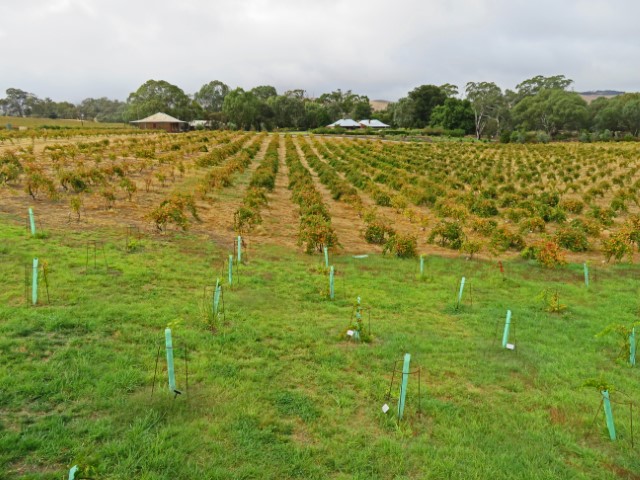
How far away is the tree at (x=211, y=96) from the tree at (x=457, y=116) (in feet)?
217

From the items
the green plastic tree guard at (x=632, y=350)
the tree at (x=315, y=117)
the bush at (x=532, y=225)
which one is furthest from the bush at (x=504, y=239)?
the tree at (x=315, y=117)

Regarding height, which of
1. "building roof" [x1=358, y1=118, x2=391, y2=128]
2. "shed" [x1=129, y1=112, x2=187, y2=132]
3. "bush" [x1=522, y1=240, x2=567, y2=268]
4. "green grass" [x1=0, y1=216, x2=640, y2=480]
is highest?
"building roof" [x1=358, y1=118, x2=391, y2=128]

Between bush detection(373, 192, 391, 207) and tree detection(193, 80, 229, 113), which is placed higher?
tree detection(193, 80, 229, 113)

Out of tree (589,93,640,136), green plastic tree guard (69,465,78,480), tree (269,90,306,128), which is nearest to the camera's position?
green plastic tree guard (69,465,78,480)

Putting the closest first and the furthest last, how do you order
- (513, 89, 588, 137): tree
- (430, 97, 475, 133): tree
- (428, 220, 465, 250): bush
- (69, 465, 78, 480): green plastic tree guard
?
(69, 465, 78, 480): green plastic tree guard → (428, 220, 465, 250): bush → (513, 89, 588, 137): tree → (430, 97, 475, 133): tree

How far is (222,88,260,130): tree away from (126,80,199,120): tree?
13.6 m

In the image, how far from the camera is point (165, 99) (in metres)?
99.8

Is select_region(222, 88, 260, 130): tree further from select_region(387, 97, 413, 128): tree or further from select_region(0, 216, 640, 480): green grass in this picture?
select_region(0, 216, 640, 480): green grass

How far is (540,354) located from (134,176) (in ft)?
69.5

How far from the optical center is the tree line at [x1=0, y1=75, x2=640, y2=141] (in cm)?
7794

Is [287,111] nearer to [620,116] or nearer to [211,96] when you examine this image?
[211,96]

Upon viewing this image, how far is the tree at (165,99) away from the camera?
95875 mm

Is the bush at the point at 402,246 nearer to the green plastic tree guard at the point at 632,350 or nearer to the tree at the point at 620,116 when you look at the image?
the green plastic tree guard at the point at 632,350

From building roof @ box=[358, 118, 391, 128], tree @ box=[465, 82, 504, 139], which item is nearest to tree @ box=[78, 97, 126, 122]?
building roof @ box=[358, 118, 391, 128]
